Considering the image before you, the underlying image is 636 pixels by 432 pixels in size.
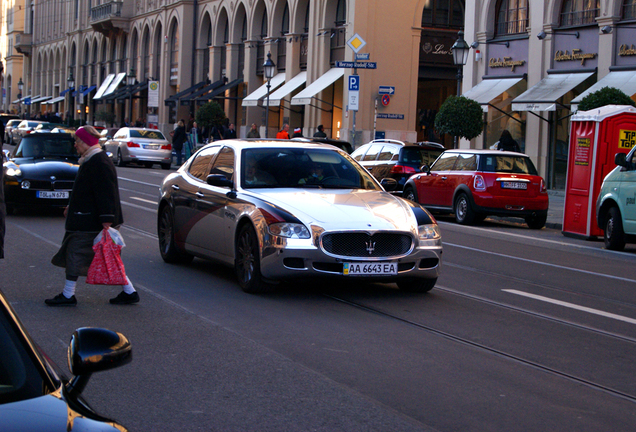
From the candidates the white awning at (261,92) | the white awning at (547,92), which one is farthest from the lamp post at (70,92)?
the white awning at (547,92)

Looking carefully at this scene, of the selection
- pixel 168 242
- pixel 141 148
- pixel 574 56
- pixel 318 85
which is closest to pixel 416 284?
pixel 168 242

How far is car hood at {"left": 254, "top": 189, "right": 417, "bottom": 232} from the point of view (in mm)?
8102

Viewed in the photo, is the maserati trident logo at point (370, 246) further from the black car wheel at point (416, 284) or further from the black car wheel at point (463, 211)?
the black car wheel at point (463, 211)

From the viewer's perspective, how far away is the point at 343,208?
27.4ft

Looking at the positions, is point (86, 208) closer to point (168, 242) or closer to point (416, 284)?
point (168, 242)

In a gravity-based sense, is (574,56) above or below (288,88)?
above

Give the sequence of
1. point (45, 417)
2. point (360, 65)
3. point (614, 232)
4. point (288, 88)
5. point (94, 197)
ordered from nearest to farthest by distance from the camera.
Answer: point (45, 417)
point (94, 197)
point (614, 232)
point (360, 65)
point (288, 88)

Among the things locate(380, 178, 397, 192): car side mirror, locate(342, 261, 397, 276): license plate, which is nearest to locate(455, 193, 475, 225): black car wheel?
Answer: locate(380, 178, 397, 192): car side mirror

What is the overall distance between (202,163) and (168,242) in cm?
101

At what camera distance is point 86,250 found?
7609 millimetres

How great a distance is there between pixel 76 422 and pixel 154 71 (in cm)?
6027

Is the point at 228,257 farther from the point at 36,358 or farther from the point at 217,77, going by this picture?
the point at 217,77

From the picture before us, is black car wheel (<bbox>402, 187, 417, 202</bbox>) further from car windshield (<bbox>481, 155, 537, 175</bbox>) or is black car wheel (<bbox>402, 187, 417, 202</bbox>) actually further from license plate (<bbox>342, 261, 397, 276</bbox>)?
license plate (<bbox>342, 261, 397, 276</bbox>)

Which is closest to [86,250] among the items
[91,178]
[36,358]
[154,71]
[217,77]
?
[91,178]
